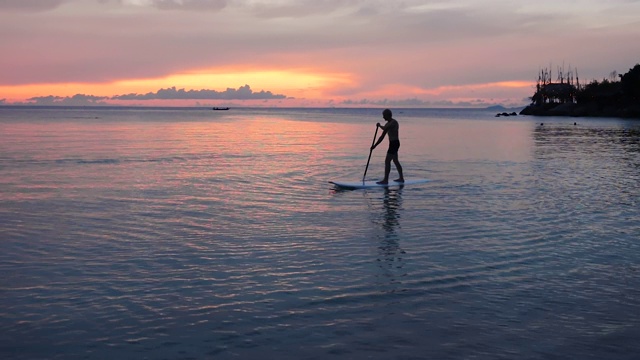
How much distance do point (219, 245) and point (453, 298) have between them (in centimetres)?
422

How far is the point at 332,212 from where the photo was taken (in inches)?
521

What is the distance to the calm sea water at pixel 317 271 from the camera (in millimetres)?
5828

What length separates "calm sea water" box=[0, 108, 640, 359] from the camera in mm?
5828

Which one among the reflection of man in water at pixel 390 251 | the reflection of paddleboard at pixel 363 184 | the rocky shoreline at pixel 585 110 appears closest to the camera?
the reflection of man in water at pixel 390 251

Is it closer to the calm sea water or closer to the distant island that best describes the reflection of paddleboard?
the calm sea water

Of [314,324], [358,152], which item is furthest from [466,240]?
[358,152]

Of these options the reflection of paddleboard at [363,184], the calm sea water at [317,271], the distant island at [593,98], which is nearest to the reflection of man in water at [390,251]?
the calm sea water at [317,271]

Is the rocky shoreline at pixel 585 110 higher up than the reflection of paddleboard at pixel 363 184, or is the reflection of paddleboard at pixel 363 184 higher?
the rocky shoreline at pixel 585 110

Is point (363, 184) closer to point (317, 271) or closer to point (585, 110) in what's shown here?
point (317, 271)

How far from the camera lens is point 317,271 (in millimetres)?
8203

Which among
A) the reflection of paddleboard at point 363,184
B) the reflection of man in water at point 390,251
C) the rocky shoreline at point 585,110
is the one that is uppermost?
the rocky shoreline at point 585,110

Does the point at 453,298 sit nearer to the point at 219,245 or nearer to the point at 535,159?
the point at 219,245

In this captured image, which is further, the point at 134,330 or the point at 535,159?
the point at 535,159

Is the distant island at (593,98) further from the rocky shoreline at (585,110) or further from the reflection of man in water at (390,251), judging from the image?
the reflection of man in water at (390,251)
